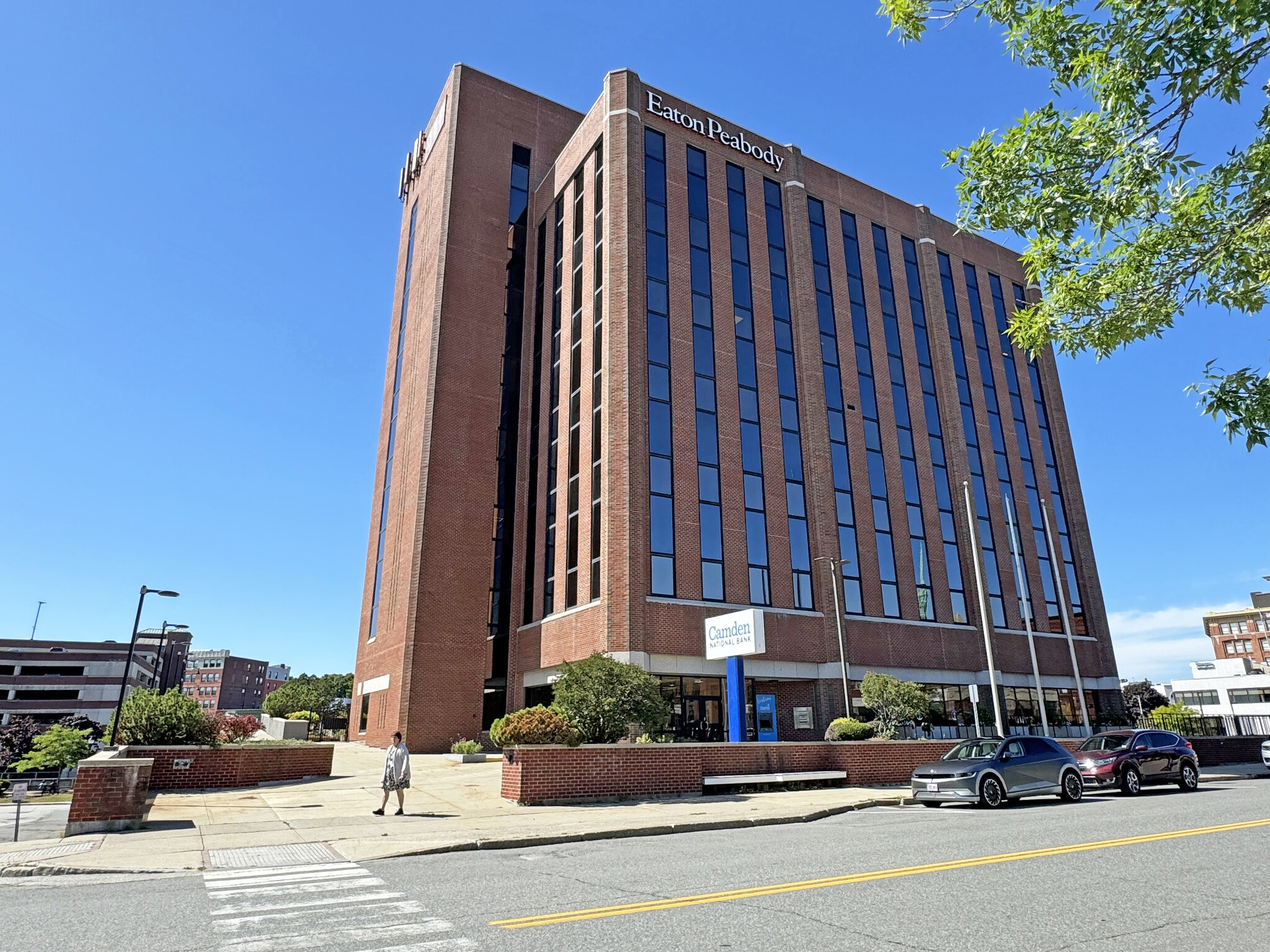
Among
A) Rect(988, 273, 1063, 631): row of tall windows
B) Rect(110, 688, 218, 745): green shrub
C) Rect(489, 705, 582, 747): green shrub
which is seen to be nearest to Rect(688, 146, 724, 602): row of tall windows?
Rect(489, 705, 582, 747): green shrub

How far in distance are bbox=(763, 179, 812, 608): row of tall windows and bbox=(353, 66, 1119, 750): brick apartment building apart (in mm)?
156

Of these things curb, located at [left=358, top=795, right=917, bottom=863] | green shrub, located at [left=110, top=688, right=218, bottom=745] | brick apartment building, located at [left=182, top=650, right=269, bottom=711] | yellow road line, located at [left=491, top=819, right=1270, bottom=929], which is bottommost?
curb, located at [left=358, top=795, right=917, bottom=863]

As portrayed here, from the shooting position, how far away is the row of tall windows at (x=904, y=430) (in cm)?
3984

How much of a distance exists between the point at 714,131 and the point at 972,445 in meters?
23.0

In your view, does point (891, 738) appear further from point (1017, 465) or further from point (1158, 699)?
point (1158, 699)

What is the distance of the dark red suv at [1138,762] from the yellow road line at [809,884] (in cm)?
969

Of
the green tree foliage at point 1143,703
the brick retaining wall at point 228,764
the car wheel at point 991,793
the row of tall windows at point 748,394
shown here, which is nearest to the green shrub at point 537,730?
the brick retaining wall at point 228,764

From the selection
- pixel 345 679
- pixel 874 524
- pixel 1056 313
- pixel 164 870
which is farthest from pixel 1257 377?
pixel 345 679

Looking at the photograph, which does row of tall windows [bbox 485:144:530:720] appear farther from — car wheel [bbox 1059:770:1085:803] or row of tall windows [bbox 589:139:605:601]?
car wheel [bbox 1059:770:1085:803]

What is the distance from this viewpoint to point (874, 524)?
128ft

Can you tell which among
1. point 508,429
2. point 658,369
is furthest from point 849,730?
point 508,429

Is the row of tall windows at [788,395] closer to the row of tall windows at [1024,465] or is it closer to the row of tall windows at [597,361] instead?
the row of tall windows at [597,361]

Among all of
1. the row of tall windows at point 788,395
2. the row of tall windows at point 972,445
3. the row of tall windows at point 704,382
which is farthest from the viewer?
the row of tall windows at point 972,445

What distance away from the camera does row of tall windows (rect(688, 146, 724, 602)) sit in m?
33.5
